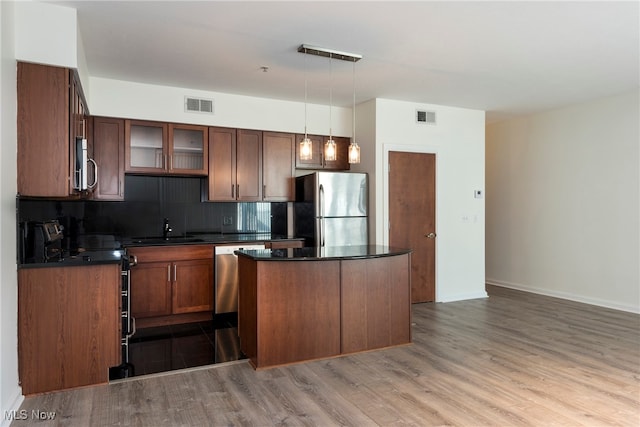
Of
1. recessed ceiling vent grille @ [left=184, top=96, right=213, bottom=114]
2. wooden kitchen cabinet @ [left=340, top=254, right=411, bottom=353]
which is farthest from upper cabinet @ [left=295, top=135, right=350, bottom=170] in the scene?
wooden kitchen cabinet @ [left=340, top=254, right=411, bottom=353]

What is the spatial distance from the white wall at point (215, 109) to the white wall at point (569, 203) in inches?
109

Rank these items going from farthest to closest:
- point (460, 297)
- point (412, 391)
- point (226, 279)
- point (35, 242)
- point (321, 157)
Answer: point (460, 297)
point (321, 157)
point (226, 279)
point (35, 242)
point (412, 391)

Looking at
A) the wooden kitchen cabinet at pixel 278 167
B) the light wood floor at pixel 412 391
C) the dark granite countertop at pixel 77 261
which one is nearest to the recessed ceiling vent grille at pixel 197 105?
the wooden kitchen cabinet at pixel 278 167

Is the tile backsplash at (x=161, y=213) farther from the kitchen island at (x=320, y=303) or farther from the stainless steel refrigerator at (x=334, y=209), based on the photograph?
the kitchen island at (x=320, y=303)

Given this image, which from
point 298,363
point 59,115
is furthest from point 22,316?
point 298,363

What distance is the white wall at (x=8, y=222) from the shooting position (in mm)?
2457

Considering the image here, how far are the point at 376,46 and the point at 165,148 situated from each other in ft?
8.41

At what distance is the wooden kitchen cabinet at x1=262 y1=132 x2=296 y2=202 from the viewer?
525 cm

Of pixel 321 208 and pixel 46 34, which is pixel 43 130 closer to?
pixel 46 34

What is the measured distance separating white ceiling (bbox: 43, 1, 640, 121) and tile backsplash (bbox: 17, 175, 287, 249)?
49.3 inches

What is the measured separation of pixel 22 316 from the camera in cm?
277

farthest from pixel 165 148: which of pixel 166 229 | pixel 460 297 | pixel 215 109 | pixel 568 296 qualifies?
pixel 568 296

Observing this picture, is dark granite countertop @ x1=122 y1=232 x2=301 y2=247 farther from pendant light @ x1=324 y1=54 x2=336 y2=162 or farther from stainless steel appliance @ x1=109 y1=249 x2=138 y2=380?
pendant light @ x1=324 y1=54 x2=336 y2=162

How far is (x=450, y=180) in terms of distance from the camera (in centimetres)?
577
